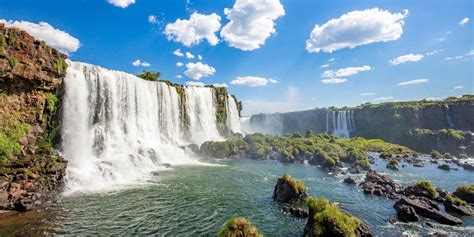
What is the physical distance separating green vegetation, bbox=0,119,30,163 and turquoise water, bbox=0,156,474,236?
596 centimetres

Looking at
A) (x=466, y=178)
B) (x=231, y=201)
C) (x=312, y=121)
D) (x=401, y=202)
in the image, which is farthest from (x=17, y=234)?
(x=312, y=121)

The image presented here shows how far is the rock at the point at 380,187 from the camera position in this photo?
24986 millimetres

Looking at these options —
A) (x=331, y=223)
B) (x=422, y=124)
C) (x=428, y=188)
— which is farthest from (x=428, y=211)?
(x=422, y=124)

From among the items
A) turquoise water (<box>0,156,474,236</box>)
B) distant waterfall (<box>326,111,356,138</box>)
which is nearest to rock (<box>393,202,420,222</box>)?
turquoise water (<box>0,156,474,236</box>)

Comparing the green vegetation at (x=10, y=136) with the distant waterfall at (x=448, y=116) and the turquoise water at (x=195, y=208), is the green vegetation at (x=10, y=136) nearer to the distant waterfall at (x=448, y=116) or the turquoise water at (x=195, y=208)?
the turquoise water at (x=195, y=208)

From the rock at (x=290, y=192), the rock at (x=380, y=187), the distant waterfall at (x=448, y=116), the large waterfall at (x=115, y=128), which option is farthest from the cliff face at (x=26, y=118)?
the distant waterfall at (x=448, y=116)

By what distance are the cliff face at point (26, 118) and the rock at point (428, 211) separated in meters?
26.9

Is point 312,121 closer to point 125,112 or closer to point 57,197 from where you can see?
point 125,112

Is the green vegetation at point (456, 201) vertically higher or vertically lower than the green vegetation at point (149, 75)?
lower

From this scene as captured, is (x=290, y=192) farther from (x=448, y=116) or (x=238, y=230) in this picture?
(x=448, y=116)

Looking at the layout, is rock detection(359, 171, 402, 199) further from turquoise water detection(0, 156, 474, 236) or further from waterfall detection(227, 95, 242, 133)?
waterfall detection(227, 95, 242, 133)

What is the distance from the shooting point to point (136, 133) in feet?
132

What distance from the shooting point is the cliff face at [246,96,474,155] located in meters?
66.6

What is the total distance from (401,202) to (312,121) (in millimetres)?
92461
